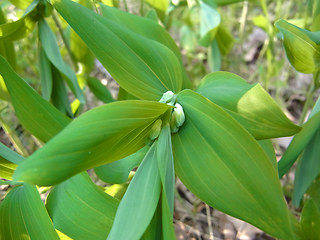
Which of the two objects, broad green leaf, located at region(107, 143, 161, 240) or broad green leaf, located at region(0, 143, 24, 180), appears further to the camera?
broad green leaf, located at region(0, 143, 24, 180)

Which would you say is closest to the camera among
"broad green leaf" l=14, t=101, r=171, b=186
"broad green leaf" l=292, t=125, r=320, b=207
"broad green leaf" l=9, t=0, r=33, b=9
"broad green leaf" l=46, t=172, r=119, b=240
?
"broad green leaf" l=14, t=101, r=171, b=186

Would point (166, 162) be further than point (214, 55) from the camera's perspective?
No

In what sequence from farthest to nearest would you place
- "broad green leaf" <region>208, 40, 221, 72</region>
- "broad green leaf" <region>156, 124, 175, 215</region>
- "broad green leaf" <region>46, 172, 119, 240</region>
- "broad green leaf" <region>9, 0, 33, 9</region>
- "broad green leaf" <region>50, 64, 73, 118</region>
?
"broad green leaf" <region>208, 40, 221, 72</region>, "broad green leaf" <region>50, 64, 73, 118</region>, "broad green leaf" <region>9, 0, 33, 9</region>, "broad green leaf" <region>46, 172, 119, 240</region>, "broad green leaf" <region>156, 124, 175, 215</region>

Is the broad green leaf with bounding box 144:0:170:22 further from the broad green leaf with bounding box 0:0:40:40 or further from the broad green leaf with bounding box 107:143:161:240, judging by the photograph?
the broad green leaf with bounding box 107:143:161:240

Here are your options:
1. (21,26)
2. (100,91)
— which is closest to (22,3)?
(21,26)

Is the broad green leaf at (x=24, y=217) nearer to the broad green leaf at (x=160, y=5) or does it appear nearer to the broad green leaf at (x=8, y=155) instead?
the broad green leaf at (x=8, y=155)

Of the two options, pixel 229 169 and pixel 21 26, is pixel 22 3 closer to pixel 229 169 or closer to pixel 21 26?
pixel 21 26

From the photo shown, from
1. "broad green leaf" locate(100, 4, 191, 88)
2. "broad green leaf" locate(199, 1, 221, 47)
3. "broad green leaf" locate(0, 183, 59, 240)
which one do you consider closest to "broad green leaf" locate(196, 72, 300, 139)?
"broad green leaf" locate(100, 4, 191, 88)
